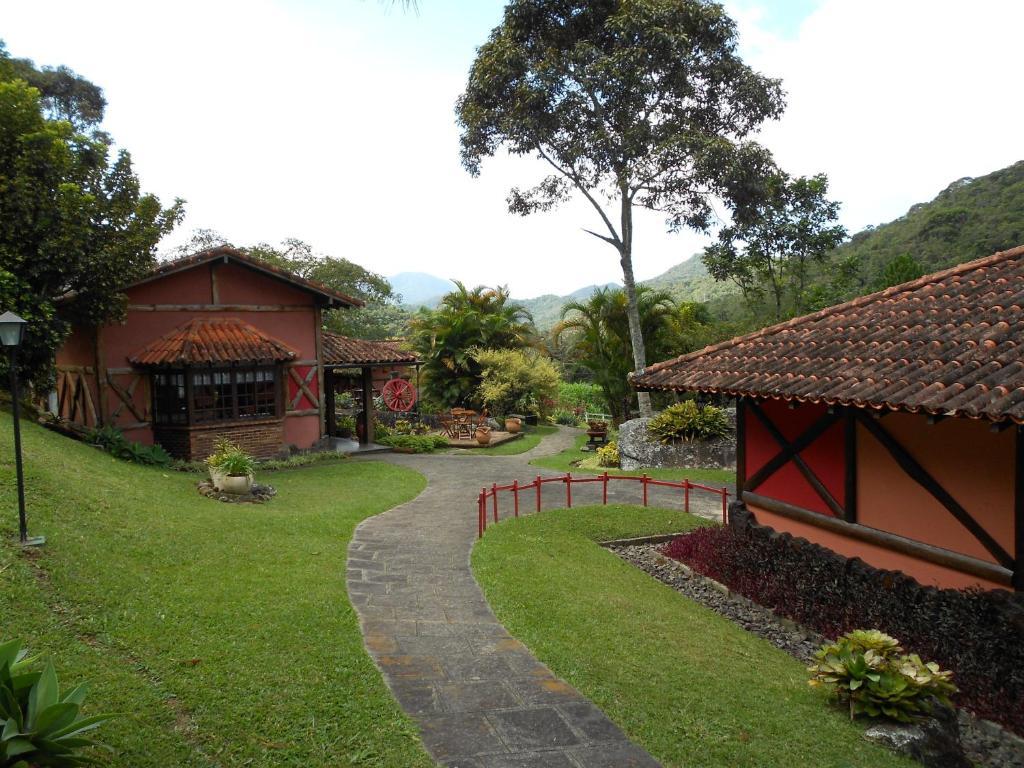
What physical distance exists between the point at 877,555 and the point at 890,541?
1.06ft

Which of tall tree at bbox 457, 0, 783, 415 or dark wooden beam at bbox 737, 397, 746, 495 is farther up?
tall tree at bbox 457, 0, 783, 415

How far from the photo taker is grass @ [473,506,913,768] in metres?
4.96

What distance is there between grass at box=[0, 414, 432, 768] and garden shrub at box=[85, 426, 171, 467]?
134 inches

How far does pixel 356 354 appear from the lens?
20703mm

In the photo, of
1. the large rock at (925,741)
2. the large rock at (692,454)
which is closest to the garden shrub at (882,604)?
the large rock at (925,741)

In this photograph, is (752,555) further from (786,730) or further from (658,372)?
(786,730)

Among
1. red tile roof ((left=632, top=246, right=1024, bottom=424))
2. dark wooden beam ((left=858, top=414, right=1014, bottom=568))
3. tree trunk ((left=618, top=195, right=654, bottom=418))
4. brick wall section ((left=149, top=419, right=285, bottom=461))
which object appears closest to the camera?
red tile roof ((left=632, top=246, right=1024, bottom=424))

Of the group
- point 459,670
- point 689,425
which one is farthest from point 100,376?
point 689,425

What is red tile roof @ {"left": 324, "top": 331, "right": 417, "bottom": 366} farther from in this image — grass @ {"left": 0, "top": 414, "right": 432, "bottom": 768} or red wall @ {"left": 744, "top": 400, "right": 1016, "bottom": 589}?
red wall @ {"left": 744, "top": 400, "right": 1016, "bottom": 589}

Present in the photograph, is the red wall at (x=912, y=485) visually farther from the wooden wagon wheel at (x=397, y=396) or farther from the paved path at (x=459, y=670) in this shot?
the wooden wagon wheel at (x=397, y=396)

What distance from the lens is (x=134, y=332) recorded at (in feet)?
55.3

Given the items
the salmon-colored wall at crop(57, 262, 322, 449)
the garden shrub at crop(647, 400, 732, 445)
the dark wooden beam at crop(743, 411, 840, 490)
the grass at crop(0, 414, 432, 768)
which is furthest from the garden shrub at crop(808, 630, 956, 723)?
the salmon-colored wall at crop(57, 262, 322, 449)

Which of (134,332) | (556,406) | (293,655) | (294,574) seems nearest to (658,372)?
(294,574)

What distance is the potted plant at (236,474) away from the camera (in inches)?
526
